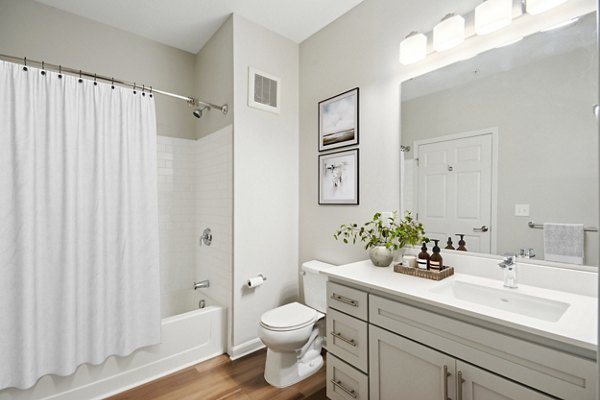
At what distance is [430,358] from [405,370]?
161mm

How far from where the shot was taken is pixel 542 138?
4.15 ft

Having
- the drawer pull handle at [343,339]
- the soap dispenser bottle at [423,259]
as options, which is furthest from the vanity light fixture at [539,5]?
the drawer pull handle at [343,339]

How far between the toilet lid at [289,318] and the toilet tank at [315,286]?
0.10 m

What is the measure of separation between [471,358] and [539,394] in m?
0.19

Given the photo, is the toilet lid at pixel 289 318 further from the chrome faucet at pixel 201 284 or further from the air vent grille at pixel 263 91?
the air vent grille at pixel 263 91

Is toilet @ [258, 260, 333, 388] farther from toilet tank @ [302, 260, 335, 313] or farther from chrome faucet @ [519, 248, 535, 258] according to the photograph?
chrome faucet @ [519, 248, 535, 258]

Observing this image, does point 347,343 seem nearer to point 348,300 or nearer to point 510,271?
point 348,300

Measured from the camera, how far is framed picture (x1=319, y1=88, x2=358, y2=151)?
208 centimetres

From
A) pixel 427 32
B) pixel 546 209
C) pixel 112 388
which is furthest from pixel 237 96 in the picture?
pixel 112 388

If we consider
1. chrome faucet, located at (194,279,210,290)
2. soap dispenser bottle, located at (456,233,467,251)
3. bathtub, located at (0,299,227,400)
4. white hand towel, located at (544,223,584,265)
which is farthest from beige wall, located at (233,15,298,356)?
white hand towel, located at (544,223,584,265)

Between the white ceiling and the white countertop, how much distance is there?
1954 mm

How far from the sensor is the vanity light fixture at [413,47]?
164 cm

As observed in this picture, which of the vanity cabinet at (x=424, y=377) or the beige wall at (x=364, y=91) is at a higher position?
the beige wall at (x=364, y=91)

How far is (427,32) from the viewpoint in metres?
1.67
